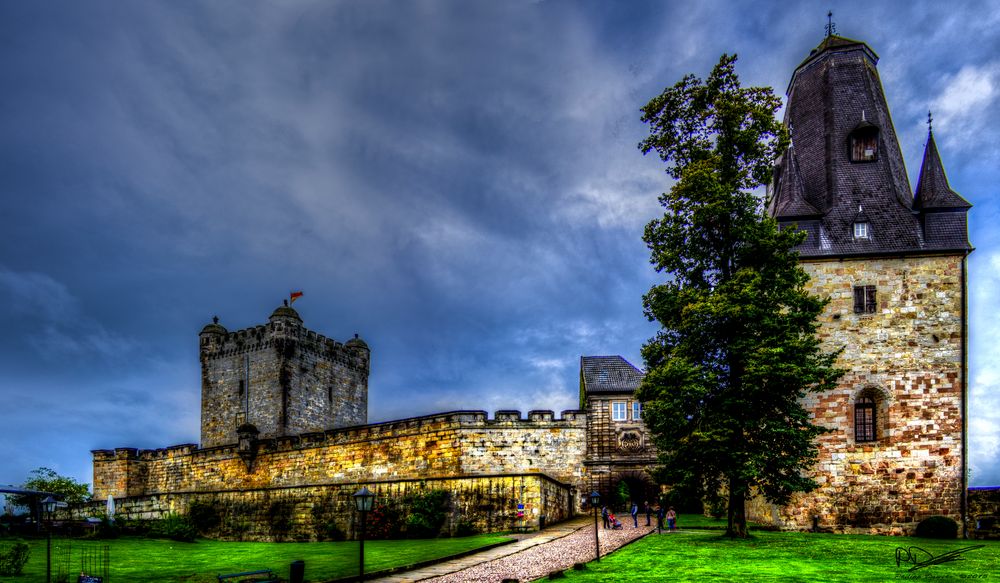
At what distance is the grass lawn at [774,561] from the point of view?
1616 cm

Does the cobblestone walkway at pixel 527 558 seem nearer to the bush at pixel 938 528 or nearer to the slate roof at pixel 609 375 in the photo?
the bush at pixel 938 528

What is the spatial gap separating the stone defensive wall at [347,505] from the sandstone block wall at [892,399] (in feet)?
28.8

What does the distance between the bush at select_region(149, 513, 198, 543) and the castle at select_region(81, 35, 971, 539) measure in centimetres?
214

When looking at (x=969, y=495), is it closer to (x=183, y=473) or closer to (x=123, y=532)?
(x=123, y=532)

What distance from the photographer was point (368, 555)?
22578mm

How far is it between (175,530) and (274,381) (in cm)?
2098

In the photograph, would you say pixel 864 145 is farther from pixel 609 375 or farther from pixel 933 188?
pixel 609 375

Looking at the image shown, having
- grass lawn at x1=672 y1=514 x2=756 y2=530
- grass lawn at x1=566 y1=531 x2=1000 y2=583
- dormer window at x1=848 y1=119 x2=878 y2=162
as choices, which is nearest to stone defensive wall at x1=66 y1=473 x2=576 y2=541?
grass lawn at x1=672 y1=514 x2=756 y2=530

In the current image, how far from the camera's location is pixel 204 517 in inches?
1379

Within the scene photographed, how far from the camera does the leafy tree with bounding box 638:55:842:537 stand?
22.6 m

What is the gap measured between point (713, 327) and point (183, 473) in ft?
123

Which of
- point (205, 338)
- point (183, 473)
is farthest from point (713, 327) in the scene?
point (205, 338)

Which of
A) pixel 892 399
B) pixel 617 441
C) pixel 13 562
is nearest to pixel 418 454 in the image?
pixel 617 441

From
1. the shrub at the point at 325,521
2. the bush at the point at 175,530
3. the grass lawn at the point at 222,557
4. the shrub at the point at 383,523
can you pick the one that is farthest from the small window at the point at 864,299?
the bush at the point at 175,530
